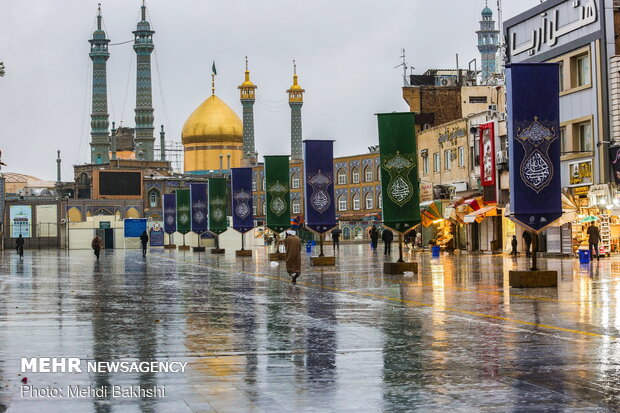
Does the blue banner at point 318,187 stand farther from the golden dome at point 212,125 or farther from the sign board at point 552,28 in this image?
the golden dome at point 212,125

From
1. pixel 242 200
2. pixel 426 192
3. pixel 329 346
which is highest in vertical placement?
pixel 426 192

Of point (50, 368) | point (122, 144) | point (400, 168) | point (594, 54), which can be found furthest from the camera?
point (122, 144)

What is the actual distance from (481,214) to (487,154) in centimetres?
316

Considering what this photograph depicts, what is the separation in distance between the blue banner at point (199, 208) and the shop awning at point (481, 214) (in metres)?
19.3

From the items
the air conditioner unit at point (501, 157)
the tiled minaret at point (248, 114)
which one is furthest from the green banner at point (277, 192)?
the tiled minaret at point (248, 114)

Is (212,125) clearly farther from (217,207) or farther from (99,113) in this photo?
(217,207)

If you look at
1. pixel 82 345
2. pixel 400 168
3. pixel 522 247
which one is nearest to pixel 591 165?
pixel 522 247

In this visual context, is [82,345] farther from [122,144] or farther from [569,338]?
[122,144]

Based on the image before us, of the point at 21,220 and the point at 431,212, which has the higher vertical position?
the point at 21,220

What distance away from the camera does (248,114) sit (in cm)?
13038

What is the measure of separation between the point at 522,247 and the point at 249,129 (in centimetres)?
8780

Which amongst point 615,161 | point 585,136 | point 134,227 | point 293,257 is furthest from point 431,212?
point 134,227

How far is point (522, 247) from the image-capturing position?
43.5 m

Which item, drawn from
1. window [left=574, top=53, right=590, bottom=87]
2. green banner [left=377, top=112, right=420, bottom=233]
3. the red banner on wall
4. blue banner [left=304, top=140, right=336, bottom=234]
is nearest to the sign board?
window [left=574, top=53, right=590, bottom=87]
